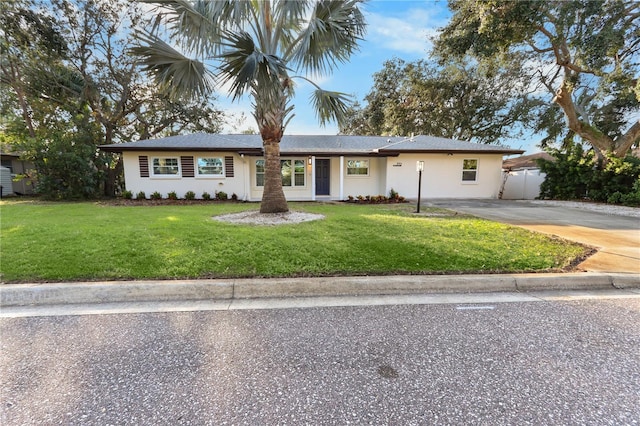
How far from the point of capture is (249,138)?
15836 mm

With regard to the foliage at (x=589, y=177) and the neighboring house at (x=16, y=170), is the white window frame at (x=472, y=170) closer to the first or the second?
the foliage at (x=589, y=177)

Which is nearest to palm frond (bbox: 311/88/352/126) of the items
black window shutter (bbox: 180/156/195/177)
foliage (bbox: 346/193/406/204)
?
foliage (bbox: 346/193/406/204)

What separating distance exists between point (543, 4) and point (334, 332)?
1269cm

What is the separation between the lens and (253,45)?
5988 mm

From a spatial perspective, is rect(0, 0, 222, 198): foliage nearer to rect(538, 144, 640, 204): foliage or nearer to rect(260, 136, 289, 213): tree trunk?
rect(260, 136, 289, 213): tree trunk

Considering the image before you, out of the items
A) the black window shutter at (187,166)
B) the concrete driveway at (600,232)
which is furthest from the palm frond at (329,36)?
the black window shutter at (187,166)

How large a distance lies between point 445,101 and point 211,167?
17.5 m

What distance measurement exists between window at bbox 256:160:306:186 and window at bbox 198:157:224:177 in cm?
178

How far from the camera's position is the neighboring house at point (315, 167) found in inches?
541

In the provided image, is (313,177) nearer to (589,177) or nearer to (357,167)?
(357,167)

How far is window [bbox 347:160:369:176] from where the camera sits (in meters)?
15.0

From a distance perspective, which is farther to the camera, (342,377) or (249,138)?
(249,138)

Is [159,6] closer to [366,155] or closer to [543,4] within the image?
[366,155]

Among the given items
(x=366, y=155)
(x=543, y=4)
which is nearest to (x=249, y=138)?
(x=366, y=155)
